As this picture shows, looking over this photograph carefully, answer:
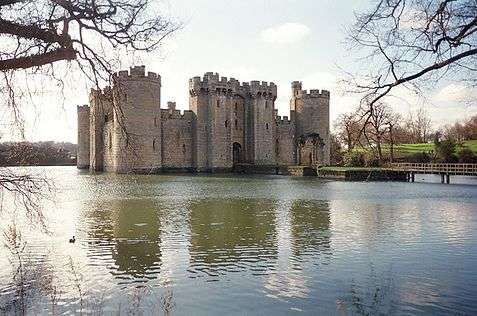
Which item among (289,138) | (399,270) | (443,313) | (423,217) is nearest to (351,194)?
(423,217)

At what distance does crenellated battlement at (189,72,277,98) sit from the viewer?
41625 mm

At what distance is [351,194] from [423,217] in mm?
7467

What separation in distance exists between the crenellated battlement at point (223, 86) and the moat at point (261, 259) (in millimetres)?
27252

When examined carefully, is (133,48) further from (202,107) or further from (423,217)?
(202,107)

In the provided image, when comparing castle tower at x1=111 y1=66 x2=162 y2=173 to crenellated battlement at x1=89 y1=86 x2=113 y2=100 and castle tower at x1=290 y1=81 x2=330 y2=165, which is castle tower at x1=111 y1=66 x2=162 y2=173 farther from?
crenellated battlement at x1=89 y1=86 x2=113 y2=100

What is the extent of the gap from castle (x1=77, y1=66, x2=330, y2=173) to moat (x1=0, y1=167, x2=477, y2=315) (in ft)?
76.2

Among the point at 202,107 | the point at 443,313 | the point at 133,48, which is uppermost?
the point at 202,107

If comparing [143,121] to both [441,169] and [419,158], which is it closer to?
[441,169]

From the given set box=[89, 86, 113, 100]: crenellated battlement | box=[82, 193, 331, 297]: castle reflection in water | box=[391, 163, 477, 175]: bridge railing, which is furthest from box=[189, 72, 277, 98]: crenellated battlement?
box=[89, 86, 113, 100]: crenellated battlement

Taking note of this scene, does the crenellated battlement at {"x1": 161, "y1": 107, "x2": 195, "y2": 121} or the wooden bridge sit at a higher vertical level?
the crenellated battlement at {"x1": 161, "y1": 107, "x2": 195, "y2": 121}

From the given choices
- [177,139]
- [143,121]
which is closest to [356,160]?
[177,139]

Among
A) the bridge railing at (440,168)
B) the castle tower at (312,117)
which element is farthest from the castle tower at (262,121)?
the bridge railing at (440,168)

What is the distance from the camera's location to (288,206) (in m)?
16.2

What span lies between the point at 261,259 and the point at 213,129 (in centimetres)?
3382
